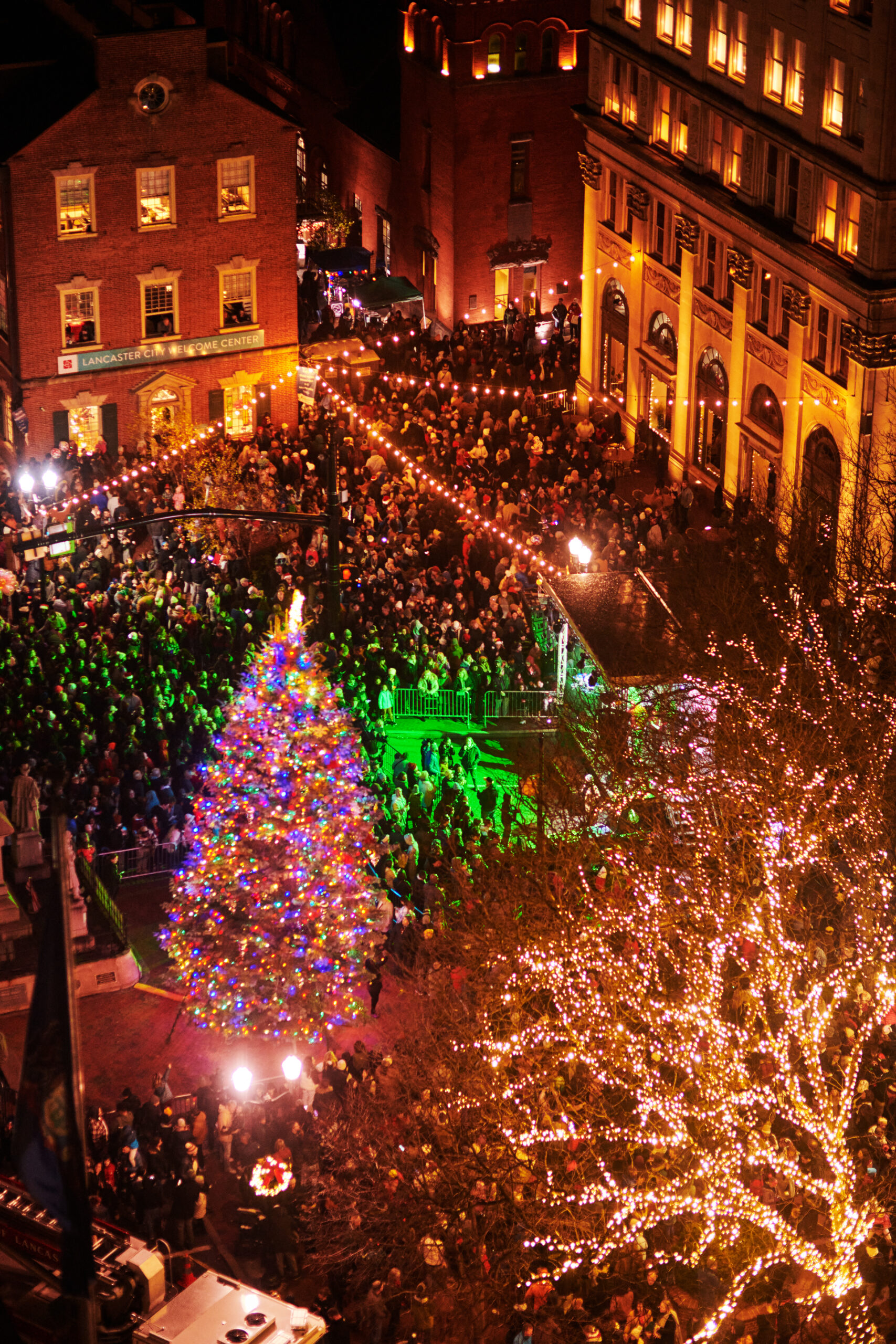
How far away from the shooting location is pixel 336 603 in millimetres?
32062

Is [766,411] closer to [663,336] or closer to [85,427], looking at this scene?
[663,336]

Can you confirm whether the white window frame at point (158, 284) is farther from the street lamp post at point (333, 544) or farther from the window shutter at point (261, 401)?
the street lamp post at point (333, 544)

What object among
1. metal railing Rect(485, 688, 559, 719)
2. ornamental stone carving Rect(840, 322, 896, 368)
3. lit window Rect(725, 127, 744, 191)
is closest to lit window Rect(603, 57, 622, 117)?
lit window Rect(725, 127, 744, 191)

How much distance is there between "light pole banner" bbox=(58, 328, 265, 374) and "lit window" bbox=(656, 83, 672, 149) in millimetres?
12101

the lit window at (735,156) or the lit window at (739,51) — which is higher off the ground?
the lit window at (739,51)

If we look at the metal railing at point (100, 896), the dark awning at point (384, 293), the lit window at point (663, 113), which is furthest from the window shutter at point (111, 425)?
the metal railing at point (100, 896)

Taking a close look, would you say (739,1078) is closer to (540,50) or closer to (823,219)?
(823,219)

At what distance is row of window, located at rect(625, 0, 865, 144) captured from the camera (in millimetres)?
46500

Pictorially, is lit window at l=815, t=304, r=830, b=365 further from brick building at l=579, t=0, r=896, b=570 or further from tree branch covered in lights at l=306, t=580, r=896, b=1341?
tree branch covered in lights at l=306, t=580, r=896, b=1341

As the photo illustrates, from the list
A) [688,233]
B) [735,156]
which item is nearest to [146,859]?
[735,156]

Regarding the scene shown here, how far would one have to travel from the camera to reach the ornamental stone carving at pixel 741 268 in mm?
51812

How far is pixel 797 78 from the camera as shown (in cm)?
4888

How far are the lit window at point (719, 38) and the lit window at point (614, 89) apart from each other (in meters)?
5.72

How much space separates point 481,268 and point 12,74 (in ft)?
62.8
